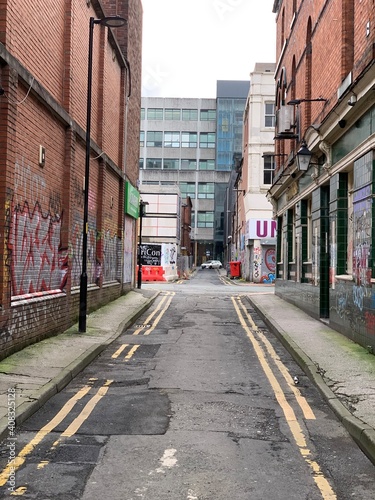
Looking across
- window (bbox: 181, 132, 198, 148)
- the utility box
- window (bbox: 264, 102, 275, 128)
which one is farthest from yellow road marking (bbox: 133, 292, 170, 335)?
window (bbox: 181, 132, 198, 148)

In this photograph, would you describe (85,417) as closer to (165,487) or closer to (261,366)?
(165,487)

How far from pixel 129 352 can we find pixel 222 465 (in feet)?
22.0

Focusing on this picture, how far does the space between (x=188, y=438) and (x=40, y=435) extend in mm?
1641

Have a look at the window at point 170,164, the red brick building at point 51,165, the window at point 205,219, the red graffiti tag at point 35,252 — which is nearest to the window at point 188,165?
the window at point 170,164

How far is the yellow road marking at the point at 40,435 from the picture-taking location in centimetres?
506

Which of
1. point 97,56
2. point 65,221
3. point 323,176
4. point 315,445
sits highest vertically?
point 97,56

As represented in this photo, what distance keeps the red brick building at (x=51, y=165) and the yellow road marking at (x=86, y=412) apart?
221 cm

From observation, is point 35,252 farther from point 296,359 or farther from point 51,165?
point 296,359

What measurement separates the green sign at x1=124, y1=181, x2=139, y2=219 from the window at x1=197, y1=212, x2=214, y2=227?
236 ft

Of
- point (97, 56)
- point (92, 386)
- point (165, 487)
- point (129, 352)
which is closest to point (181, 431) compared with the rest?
point (165, 487)

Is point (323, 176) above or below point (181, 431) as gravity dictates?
above

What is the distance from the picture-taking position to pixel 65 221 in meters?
13.9

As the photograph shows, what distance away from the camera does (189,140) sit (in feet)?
327

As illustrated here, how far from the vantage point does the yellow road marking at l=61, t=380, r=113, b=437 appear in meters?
6.35
